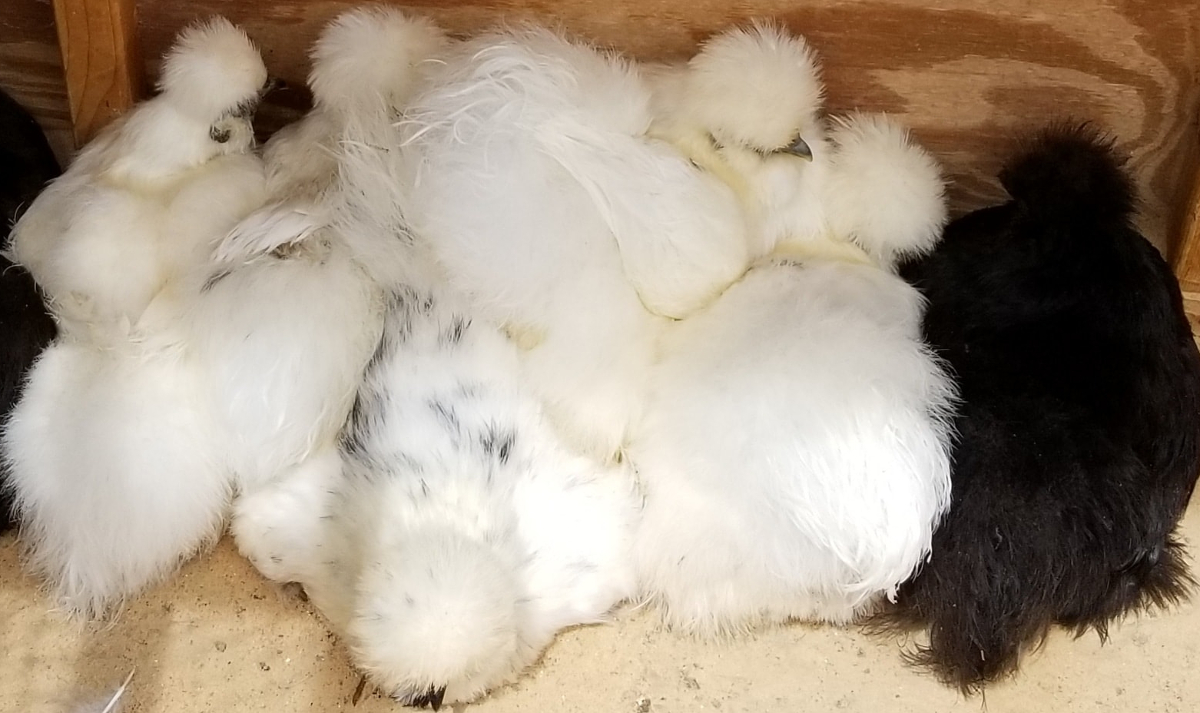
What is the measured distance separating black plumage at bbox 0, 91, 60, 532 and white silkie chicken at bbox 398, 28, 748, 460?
414mm

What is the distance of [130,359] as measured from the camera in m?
1.03

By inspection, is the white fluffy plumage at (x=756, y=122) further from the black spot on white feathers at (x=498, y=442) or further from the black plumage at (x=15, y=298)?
the black plumage at (x=15, y=298)

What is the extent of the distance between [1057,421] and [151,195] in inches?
37.8

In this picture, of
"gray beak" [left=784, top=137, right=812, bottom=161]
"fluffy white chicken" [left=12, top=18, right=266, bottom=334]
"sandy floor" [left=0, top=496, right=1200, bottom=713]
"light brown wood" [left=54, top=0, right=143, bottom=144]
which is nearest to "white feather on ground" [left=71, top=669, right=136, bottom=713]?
"sandy floor" [left=0, top=496, right=1200, bottom=713]

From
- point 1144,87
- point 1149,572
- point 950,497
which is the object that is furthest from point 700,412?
point 1144,87

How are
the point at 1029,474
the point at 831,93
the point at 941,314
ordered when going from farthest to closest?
the point at 831,93 < the point at 941,314 < the point at 1029,474

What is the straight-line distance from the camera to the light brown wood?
3.82ft

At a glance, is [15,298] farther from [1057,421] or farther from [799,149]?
[1057,421]

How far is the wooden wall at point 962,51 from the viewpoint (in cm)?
113

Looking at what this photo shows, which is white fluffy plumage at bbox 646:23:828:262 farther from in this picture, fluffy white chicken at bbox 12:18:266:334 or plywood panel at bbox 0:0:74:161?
plywood panel at bbox 0:0:74:161

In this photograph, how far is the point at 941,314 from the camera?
1094 mm

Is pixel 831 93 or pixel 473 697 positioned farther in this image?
pixel 831 93

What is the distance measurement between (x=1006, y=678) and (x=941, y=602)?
0.45 ft

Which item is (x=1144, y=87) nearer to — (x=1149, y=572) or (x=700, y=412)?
(x=1149, y=572)
